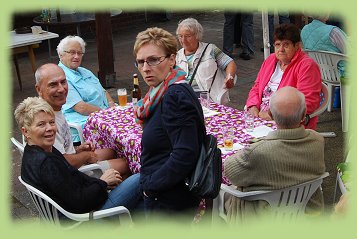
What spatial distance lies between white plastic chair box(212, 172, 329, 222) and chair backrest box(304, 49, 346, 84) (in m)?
2.94

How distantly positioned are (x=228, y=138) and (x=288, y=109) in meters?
0.70

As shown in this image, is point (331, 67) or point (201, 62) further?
point (331, 67)

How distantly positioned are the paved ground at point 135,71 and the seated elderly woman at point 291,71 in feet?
2.67

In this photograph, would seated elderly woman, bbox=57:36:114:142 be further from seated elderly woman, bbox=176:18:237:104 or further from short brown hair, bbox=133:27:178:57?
short brown hair, bbox=133:27:178:57

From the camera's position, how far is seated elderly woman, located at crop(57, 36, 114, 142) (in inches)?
175

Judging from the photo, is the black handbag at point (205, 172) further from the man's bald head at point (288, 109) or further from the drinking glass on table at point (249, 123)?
the drinking glass on table at point (249, 123)

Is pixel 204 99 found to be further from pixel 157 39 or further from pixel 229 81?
pixel 157 39

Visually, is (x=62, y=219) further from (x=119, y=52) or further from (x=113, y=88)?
(x=119, y=52)

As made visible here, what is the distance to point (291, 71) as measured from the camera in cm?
428

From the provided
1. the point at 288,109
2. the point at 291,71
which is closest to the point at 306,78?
the point at 291,71

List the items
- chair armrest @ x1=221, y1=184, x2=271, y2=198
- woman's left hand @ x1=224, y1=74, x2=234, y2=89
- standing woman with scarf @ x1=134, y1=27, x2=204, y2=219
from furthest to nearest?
1. woman's left hand @ x1=224, y1=74, x2=234, y2=89
2. chair armrest @ x1=221, y1=184, x2=271, y2=198
3. standing woman with scarf @ x1=134, y1=27, x2=204, y2=219

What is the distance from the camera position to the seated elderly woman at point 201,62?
15.7ft

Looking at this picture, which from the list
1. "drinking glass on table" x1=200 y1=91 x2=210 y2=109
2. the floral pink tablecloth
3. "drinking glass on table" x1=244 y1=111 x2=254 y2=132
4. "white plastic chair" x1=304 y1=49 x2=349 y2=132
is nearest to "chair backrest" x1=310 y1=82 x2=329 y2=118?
the floral pink tablecloth

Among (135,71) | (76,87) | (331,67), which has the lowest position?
(135,71)
